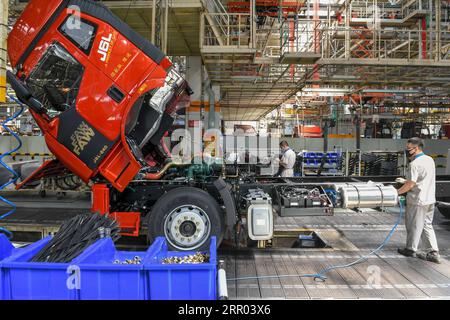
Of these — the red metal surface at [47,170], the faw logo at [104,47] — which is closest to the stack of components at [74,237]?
the faw logo at [104,47]

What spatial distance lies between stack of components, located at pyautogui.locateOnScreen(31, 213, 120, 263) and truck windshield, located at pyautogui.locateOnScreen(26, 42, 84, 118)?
216 cm

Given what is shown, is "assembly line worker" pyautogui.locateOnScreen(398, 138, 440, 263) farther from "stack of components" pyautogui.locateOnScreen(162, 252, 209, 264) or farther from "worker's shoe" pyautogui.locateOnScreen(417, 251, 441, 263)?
"stack of components" pyautogui.locateOnScreen(162, 252, 209, 264)

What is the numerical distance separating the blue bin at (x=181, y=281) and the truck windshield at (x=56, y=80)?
3126 millimetres

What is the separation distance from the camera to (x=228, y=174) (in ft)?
24.4

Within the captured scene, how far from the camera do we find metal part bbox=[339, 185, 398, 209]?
576 centimetres

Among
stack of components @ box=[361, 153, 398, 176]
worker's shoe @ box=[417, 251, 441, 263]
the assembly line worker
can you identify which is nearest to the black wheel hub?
the assembly line worker

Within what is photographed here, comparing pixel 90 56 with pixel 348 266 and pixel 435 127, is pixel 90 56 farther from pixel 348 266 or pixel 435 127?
pixel 435 127

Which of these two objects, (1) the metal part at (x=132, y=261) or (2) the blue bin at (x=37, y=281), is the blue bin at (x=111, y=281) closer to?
(2) the blue bin at (x=37, y=281)

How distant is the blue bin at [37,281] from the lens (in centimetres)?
268

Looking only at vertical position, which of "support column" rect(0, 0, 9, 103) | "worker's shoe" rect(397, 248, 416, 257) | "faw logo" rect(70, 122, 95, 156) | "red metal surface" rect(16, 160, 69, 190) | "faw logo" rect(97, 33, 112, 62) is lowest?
"worker's shoe" rect(397, 248, 416, 257)

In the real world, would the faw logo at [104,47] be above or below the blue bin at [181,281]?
above

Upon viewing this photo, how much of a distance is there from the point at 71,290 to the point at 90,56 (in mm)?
3287

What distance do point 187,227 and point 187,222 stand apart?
0.07 m

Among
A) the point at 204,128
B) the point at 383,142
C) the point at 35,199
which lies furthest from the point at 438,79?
the point at 35,199
